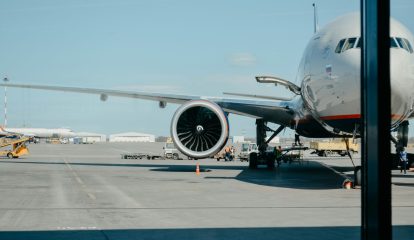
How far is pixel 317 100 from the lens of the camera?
13.7 meters

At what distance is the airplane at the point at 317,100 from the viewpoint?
11.8m

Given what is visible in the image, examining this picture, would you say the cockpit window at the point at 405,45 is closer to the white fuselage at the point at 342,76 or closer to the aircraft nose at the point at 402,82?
the white fuselage at the point at 342,76

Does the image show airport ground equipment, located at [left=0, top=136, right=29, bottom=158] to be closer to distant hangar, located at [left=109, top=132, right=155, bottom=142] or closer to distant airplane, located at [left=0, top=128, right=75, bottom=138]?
distant airplane, located at [left=0, top=128, right=75, bottom=138]

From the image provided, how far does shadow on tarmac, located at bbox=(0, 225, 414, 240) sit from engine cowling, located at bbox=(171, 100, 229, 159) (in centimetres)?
1057

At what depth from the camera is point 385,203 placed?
11.4 feet

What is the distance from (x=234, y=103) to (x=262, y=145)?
3.91 metres

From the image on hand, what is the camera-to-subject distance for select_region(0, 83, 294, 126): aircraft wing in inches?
763

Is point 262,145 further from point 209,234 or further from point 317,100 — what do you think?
point 209,234

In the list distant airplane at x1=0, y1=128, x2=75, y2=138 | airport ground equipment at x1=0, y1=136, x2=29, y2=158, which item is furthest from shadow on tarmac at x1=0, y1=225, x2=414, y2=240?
distant airplane at x1=0, y1=128, x2=75, y2=138

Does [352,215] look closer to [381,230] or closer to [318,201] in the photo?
[318,201]

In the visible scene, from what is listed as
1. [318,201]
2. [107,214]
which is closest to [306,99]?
[318,201]

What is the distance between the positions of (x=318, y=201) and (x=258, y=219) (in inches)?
115

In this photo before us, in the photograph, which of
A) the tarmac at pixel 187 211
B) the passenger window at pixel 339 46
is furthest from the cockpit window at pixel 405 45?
the tarmac at pixel 187 211

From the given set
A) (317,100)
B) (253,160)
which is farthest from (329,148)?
(317,100)
